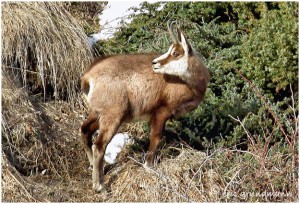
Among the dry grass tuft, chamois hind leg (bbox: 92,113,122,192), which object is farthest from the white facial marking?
the dry grass tuft

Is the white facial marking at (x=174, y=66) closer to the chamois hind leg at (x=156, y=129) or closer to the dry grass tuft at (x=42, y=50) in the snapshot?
the chamois hind leg at (x=156, y=129)

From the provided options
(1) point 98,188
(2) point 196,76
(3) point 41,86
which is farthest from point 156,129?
(3) point 41,86

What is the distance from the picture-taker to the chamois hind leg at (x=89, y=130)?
7.70 metres

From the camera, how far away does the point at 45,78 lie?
911cm

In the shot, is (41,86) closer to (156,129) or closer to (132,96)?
(132,96)

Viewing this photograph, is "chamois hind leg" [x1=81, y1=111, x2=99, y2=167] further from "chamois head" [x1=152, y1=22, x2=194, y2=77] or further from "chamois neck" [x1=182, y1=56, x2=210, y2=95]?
"chamois neck" [x1=182, y1=56, x2=210, y2=95]

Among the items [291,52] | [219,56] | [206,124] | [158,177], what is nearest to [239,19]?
[219,56]

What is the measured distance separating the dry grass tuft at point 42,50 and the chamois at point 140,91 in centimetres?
139

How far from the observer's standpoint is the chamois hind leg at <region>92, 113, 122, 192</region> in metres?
7.41

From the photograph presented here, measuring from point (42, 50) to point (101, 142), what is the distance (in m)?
2.03

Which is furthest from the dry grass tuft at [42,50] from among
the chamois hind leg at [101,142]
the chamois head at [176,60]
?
the chamois head at [176,60]

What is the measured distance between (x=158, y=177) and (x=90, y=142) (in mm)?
996

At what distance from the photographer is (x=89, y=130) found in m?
7.82

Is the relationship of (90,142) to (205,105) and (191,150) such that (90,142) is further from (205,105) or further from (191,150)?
(205,105)
